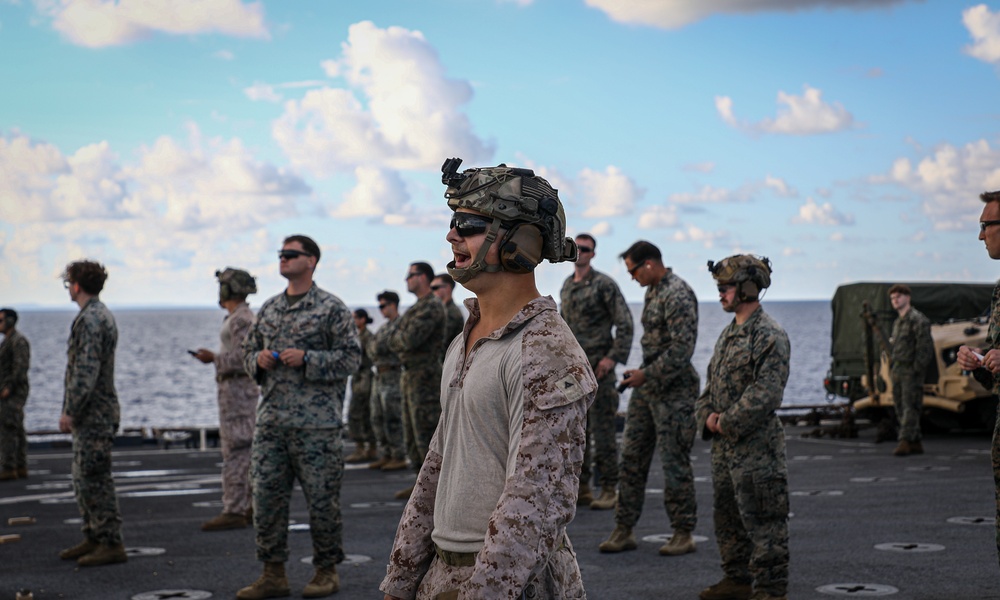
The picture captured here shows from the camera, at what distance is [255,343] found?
7.68 meters

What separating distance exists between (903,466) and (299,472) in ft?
32.6

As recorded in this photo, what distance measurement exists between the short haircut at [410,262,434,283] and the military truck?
879cm

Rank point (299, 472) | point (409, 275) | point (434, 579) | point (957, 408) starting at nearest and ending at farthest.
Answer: point (434, 579) < point (299, 472) < point (409, 275) < point (957, 408)

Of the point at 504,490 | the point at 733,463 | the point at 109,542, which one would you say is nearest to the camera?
the point at 504,490

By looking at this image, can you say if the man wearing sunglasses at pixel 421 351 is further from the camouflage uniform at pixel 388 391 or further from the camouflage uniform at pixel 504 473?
the camouflage uniform at pixel 504 473

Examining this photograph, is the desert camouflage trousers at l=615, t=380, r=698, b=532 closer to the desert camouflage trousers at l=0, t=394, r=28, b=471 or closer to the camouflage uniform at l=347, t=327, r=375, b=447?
the camouflage uniform at l=347, t=327, r=375, b=447

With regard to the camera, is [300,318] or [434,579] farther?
[300,318]

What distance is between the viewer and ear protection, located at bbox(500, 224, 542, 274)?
10.3 ft

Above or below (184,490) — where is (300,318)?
above

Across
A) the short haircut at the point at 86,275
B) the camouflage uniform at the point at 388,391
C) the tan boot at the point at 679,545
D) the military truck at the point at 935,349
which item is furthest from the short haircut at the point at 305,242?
the military truck at the point at 935,349

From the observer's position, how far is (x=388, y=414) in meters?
15.2

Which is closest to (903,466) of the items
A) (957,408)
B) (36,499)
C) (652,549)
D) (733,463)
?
(957,408)

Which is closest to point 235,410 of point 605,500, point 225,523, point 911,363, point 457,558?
point 225,523

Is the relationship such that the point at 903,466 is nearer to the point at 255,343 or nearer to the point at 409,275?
the point at 409,275
